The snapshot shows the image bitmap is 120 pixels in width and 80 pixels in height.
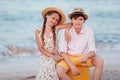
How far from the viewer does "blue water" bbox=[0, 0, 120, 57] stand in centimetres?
294

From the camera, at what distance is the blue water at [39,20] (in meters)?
2.94

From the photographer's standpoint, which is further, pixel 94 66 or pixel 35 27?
pixel 35 27

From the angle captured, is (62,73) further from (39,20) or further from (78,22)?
(39,20)

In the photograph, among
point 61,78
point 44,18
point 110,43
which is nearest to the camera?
point 61,78

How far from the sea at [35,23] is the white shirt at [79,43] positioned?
7.3 inches

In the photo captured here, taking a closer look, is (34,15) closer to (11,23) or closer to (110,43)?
(11,23)

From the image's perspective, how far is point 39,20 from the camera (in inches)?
116

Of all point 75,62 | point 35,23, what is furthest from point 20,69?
point 75,62

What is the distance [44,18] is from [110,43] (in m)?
0.67

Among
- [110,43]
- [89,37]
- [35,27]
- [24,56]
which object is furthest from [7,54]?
[110,43]

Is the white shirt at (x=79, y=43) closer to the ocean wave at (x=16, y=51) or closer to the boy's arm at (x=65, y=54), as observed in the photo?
the boy's arm at (x=65, y=54)

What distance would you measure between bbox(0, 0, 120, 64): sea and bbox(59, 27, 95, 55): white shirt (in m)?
0.19

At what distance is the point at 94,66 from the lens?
2738mm

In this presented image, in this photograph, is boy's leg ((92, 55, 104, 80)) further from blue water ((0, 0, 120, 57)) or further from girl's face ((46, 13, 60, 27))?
girl's face ((46, 13, 60, 27))
